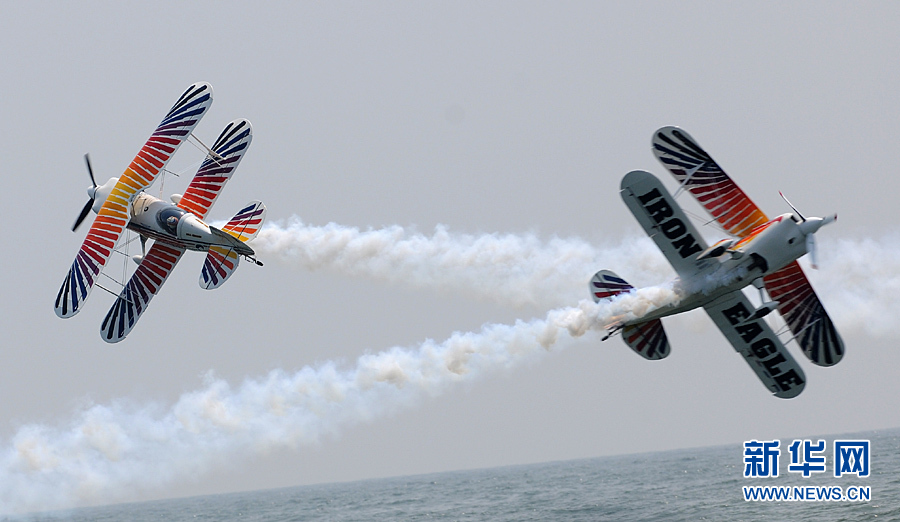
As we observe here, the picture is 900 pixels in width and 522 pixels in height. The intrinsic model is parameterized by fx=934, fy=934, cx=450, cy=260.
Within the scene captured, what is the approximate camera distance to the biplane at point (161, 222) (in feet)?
112

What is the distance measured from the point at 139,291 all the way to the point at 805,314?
80.3 ft

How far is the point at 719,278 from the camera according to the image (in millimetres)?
27188

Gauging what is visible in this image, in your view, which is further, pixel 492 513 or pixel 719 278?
pixel 492 513

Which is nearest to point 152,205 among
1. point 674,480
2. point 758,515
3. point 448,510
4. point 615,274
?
point 615,274

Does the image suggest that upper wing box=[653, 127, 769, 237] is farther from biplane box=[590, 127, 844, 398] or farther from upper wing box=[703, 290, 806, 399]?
upper wing box=[703, 290, 806, 399]

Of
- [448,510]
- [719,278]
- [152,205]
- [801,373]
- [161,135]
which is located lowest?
[448,510]

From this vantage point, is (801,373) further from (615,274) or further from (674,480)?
(674,480)

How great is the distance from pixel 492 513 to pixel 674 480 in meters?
24.5

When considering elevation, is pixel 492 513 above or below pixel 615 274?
below

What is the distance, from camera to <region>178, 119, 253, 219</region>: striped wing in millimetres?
35562

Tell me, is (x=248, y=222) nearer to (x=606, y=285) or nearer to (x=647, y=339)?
(x=606, y=285)

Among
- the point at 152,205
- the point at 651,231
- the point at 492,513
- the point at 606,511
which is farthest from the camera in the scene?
the point at 492,513

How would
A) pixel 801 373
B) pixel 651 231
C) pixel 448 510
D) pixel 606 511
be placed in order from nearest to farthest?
pixel 651 231, pixel 801 373, pixel 606 511, pixel 448 510

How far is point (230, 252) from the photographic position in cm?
3447
